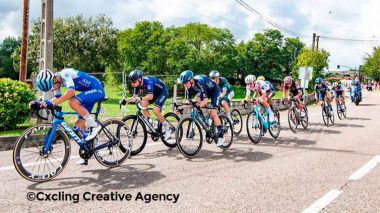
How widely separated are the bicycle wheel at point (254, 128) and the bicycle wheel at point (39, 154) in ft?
16.9

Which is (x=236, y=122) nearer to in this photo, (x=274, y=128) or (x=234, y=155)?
(x=274, y=128)

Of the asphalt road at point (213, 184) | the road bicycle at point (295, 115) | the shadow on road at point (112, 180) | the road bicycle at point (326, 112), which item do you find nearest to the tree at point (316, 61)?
the road bicycle at point (326, 112)

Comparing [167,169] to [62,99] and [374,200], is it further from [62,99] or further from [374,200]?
[374,200]

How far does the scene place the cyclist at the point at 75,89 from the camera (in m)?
5.39

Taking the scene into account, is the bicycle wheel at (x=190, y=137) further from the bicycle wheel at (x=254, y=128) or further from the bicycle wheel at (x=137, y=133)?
the bicycle wheel at (x=254, y=128)

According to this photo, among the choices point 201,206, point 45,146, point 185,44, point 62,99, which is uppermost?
point 185,44

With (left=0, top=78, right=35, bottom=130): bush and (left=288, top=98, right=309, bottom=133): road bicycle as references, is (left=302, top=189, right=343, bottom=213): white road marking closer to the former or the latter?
(left=288, top=98, right=309, bottom=133): road bicycle

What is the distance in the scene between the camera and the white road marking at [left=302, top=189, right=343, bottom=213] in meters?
4.45

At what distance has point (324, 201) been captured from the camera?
475 cm

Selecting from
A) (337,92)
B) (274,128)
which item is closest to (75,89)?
(274,128)

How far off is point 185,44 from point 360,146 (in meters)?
62.8

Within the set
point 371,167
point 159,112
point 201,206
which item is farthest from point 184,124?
point 371,167

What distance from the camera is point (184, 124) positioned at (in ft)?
24.8

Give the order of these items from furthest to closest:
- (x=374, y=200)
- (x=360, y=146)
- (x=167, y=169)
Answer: (x=360, y=146)
(x=167, y=169)
(x=374, y=200)
